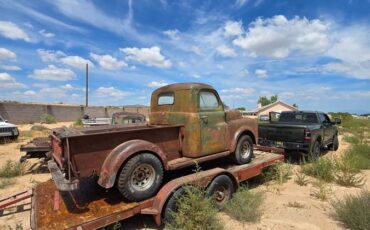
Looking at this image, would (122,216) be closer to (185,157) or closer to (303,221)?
(185,157)

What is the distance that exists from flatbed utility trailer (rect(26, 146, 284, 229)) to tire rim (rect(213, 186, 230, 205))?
0.28 meters

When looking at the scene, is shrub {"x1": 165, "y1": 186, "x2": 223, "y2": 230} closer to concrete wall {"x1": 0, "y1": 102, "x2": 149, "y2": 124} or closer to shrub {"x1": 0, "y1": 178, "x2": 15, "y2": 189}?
shrub {"x1": 0, "y1": 178, "x2": 15, "y2": 189}

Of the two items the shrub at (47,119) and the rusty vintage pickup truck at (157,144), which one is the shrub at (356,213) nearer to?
the rusty vintage pickup truck at (157,144)

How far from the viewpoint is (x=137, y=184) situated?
4.04 metres

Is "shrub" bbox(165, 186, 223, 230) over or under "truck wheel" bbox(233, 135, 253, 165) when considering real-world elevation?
under

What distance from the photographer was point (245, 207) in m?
4.48

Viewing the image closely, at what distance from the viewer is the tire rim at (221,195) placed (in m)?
4.86

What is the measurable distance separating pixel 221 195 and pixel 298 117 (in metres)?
6.63

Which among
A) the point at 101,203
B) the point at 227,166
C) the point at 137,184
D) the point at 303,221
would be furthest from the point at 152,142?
the point at 303,221

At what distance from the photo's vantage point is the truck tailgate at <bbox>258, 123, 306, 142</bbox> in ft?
27.7

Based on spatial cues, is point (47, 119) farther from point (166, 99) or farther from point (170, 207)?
point (170, 207)

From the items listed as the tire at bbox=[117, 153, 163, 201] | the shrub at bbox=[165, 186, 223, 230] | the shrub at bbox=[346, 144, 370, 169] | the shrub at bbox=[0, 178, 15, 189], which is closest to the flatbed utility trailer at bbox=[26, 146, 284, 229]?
the tire at bbox=[117, 153, 163, 201]

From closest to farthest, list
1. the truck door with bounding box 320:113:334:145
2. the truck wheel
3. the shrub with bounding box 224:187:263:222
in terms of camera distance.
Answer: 1. the shrub with bounding box 224:187:263:222
2. the truck wheel
3. the truck door with bounding box 320:113:334:145

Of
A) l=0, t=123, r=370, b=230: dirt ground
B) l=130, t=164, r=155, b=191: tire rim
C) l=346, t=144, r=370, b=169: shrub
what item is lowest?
l=0, t=123, r=370, b=230: dirt ground
